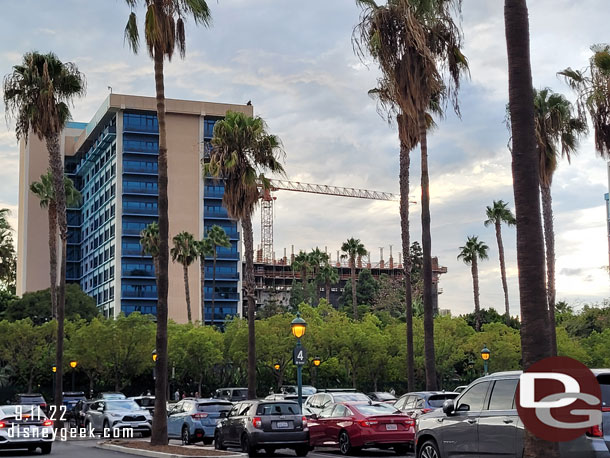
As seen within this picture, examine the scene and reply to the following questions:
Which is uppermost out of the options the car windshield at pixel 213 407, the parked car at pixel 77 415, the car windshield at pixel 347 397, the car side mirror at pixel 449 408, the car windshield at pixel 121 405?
the car side mirror at pixel 449 408

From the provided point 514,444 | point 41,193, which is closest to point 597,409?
point 514,444

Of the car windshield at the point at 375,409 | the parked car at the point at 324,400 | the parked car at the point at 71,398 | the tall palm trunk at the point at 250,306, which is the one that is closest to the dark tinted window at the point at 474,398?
the car windshield at the point at 375,409

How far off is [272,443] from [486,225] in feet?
214

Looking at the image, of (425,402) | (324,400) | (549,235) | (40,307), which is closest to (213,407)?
(324,400)

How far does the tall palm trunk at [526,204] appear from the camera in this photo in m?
11.9

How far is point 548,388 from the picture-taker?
11742mm

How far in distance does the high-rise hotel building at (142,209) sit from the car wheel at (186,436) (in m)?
98.6

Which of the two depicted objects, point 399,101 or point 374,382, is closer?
point 399,101

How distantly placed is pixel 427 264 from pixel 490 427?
20.4 metres

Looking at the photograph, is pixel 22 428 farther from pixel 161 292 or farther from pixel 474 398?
pixel 474 398

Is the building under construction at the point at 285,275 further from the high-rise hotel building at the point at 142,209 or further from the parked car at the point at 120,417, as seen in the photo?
the parked car at the point at 120,417

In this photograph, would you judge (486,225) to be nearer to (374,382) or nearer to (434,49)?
(374,382)

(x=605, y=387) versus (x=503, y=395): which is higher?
(x=605, y=387)

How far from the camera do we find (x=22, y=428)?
24.1 metres
